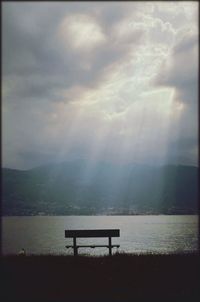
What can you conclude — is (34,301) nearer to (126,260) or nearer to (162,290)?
(162,290)

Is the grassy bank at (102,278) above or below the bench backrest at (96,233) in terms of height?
below

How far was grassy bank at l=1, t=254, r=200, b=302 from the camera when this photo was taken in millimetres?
9984

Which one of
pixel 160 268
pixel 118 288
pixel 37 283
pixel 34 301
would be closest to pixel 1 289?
pixel 37 283

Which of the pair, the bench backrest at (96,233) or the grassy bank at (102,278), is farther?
the bench backrest at (96,233)

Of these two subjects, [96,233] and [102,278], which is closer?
[102,278]

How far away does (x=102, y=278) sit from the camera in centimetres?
1177

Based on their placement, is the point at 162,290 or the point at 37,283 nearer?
the point at 162,290

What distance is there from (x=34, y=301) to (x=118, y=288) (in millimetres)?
2320

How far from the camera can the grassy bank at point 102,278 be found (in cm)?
998

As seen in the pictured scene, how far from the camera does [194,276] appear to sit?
1235 centimetres

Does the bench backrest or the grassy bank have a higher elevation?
the bench backrest

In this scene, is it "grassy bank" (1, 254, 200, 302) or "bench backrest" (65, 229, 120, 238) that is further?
"bench backrest" (65, 229, 120, 238)

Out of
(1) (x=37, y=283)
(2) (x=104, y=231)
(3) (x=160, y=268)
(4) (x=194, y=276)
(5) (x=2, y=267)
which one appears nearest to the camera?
(1) (x=37, y=283)

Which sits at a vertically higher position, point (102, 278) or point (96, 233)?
point (96, 233)
